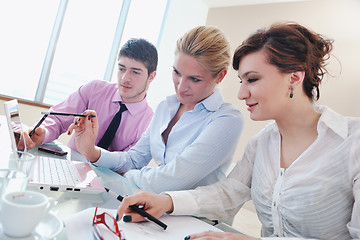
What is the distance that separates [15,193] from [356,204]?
2.77ft

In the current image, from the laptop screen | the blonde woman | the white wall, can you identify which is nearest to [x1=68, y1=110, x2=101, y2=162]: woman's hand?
the blonde woman

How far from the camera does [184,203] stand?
91 centimetres

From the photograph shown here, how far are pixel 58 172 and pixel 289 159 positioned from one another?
797 millimetres

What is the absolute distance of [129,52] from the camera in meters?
1.81

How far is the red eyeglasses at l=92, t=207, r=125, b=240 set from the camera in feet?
2.05

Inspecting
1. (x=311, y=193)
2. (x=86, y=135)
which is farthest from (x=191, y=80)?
(x=311, y=193)

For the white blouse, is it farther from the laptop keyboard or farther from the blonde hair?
the blonde hair

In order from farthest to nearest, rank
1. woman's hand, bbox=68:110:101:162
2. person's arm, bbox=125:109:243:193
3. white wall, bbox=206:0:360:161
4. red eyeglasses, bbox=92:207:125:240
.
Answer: white wall, bbox=206:0:360:161, woman's hand, bbox=68:110:101:162, person's arm, bbox=125:109:243:193, red eyeglasses, bbox=92:207:125:240

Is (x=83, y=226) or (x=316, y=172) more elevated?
(x=316, y=172)

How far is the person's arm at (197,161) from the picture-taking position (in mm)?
1085

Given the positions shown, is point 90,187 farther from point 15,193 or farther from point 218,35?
point 218,35

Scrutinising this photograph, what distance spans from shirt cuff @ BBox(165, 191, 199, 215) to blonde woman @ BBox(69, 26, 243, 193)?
0.14 meters

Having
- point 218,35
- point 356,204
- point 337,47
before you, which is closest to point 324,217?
point 356,204

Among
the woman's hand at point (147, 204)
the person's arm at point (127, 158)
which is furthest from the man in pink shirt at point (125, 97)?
the woman's hand at point (147, 204)
